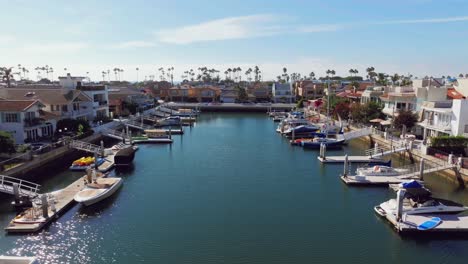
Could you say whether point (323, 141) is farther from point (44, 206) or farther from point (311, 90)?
point (311, 90)

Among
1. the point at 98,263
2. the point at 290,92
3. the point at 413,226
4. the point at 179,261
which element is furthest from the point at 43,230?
the point at 290,92

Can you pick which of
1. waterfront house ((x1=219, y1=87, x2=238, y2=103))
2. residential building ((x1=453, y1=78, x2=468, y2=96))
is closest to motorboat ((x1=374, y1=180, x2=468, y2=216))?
residential building ((x1=453, y1=78, x2=468, y2=96))

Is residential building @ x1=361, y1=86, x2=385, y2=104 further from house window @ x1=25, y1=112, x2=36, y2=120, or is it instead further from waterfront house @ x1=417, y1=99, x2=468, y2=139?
house window @ x1=25, y1=112, x2=36, y2=120

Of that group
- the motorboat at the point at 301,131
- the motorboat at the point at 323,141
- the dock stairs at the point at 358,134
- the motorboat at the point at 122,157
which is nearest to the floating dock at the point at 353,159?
the motorboat at the point at 323,141

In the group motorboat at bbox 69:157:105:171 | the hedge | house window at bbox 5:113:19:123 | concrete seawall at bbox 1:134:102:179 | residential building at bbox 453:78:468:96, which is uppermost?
residential building at bbox 453:78:468:96

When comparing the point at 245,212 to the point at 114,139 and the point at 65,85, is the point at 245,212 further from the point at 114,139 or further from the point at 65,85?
the point at 65,85

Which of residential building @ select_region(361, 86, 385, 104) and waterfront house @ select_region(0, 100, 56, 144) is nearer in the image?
waterfront house @ select_region(0, 100, 56, 144)

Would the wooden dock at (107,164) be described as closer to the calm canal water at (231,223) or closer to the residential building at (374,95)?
the calm canal water at (231,223)
